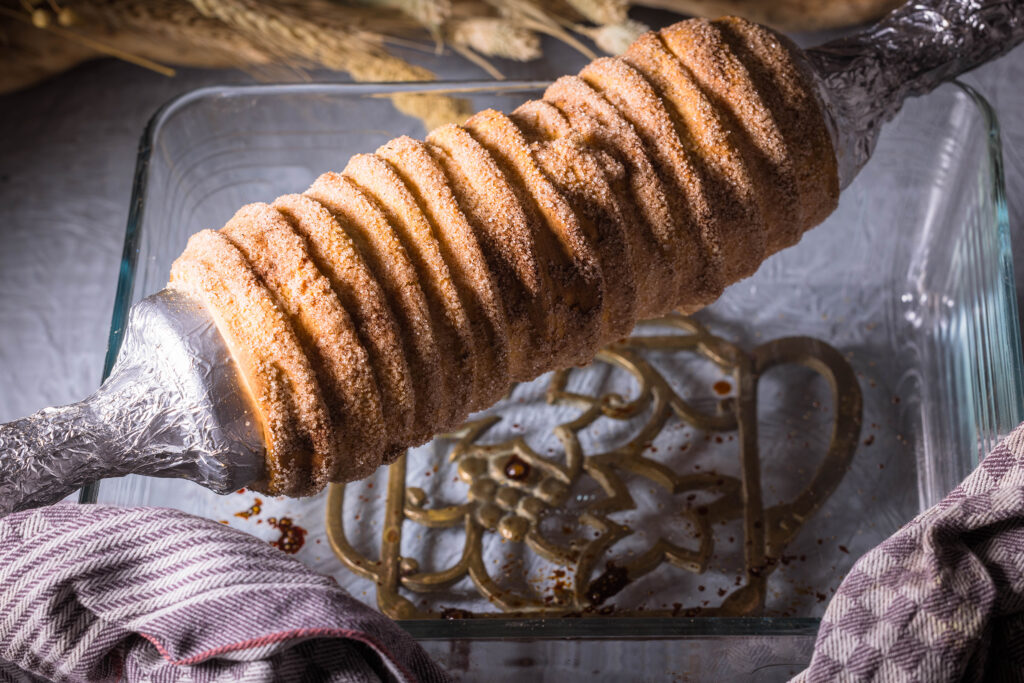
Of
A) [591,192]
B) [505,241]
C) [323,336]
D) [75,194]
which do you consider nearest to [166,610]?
[323,336]

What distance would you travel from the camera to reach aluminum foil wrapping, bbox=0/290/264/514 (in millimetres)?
1183

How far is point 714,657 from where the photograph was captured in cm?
136

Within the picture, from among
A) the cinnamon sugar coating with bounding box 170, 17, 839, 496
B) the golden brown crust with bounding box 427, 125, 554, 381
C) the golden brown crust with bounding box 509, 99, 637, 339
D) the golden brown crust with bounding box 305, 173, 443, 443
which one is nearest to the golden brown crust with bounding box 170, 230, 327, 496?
the cinnamon sugar coating with bounding box 170, 17, 839, 496

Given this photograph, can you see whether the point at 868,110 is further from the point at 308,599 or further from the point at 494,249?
the point at 308,599

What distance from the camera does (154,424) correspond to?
1.20m

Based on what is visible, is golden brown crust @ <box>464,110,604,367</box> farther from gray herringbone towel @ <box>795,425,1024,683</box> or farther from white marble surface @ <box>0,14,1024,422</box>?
white marble surface @ <box>0,14,1024,422</box>

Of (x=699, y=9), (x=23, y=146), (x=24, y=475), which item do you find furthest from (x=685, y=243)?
(x=23, y=146)

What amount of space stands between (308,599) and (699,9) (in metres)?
1.65

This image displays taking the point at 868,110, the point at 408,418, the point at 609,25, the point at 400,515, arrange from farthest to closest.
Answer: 1. the point at 609,25
2. the point at 400,515
3. the point at 868,110
4. the point at 408,418

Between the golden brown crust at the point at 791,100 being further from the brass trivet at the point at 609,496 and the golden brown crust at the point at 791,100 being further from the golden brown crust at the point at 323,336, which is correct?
the golden brown crust at the point at 323,336

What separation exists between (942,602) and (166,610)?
841 mm

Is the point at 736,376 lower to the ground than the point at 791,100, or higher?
lower

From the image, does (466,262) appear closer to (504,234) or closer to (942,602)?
(504,234)

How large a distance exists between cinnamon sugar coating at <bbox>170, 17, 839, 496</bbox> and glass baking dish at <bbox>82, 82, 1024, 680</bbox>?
1.09 feet
